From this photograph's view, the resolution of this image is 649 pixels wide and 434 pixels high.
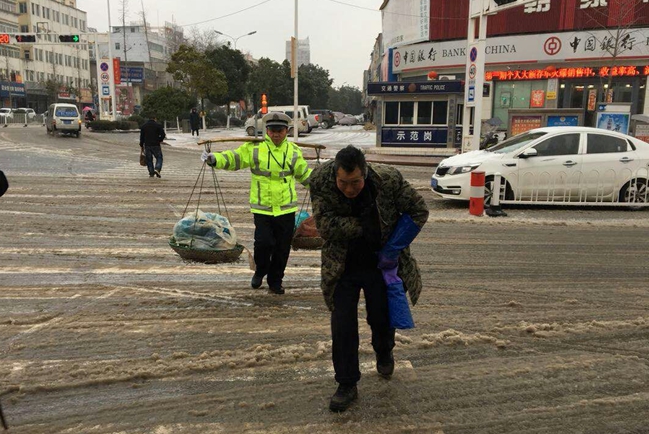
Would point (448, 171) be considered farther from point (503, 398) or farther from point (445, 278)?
point (503, 398)

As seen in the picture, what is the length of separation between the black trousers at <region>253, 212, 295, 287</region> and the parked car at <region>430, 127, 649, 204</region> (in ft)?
20.0

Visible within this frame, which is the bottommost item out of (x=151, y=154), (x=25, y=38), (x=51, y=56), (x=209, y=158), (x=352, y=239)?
(x=151, y=154)

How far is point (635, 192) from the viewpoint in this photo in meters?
10.7

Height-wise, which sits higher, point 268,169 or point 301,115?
point 301,115

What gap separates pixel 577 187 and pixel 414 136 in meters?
14.3

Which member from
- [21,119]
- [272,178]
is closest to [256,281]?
[272,178]

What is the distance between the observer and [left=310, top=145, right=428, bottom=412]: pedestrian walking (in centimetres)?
320

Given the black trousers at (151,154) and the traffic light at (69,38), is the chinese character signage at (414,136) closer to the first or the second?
the black trousers at (151,154)

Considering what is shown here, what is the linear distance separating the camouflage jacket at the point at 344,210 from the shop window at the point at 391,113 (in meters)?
21.8

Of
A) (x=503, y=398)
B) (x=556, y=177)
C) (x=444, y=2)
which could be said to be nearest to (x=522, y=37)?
(x=444, y=2)

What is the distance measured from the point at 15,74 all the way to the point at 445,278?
78812mm

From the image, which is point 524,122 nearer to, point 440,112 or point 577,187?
point 440,112

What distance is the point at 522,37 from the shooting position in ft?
100

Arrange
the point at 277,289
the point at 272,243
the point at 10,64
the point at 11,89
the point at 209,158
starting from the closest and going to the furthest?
the point at 209,158, the point at 272,243, the point at 277,289, the point at 11,89, the point at 10,64
